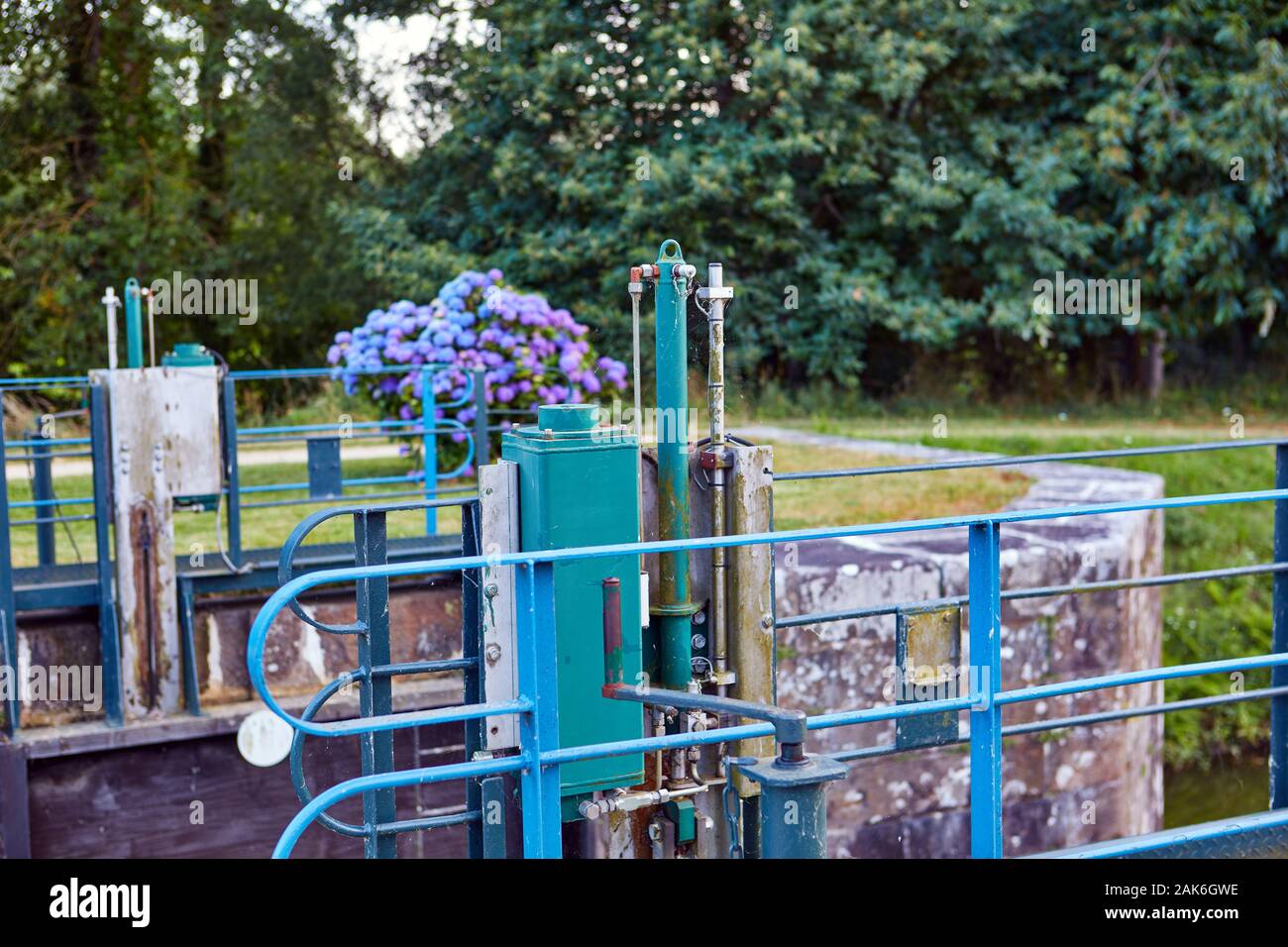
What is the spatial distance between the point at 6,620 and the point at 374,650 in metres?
3.18

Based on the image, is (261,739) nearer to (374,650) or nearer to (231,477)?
(231,477)

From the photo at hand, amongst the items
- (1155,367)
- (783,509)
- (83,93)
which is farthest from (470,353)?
(83,93)

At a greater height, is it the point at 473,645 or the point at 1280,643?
the point at 473,645

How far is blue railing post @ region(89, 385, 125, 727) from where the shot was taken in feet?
22.9

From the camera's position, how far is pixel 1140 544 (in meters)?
8.48

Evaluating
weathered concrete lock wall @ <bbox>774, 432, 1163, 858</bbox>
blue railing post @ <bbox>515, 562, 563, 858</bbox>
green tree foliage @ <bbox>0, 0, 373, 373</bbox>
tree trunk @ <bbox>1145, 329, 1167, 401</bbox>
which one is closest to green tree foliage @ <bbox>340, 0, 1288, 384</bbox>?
tree trunk @ <bbox>1145, 329, 1167, 401</bbox>

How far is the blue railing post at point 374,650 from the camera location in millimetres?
4215

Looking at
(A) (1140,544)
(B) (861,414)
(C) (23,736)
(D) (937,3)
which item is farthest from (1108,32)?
(C) (23,736)

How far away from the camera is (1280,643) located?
5.27m

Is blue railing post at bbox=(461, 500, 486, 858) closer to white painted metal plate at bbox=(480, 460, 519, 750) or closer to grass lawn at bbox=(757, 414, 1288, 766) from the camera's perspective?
white painted metal plate at bbox=(480, 460, 519, 750)

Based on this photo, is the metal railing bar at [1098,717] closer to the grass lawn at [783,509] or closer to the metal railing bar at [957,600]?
the metal railing bar at [957,600]

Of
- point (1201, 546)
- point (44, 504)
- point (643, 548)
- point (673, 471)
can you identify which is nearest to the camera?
point (643, 548)

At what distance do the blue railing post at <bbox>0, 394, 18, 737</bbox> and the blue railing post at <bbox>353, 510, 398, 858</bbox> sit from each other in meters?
3.06

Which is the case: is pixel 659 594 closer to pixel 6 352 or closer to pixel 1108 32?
pixel 1108 32
